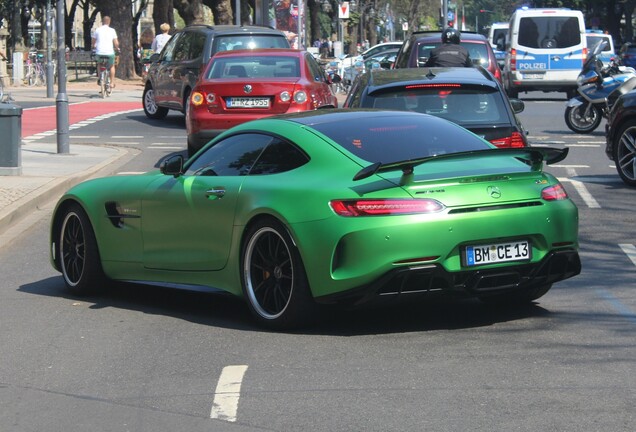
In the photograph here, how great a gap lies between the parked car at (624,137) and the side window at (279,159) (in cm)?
797

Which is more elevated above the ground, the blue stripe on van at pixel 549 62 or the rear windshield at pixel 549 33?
the rear windshield at pixel 549 33

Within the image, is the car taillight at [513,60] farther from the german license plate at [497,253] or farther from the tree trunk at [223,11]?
the german license plate at [497,253]

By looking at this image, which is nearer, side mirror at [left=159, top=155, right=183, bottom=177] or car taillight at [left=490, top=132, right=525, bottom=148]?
side mirror at [left=159, top=155, right=183, bottom=177]

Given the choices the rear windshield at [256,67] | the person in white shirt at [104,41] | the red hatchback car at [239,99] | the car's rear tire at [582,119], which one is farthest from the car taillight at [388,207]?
the person in white shirt at [104,41]

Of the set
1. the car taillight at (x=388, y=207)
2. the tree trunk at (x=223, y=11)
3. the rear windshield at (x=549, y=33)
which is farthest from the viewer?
the tree trunk at (x=223, y=11)

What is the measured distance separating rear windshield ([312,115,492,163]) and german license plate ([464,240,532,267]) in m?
0.79

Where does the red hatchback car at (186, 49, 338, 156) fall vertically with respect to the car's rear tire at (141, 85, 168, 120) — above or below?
above

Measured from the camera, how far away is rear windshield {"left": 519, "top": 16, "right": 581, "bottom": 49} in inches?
1421

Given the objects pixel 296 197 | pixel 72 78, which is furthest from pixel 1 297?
pixel 72 78

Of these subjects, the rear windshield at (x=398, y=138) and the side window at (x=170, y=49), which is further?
the side window at (x=170, y=49)

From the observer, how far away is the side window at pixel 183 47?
25234 millimetres

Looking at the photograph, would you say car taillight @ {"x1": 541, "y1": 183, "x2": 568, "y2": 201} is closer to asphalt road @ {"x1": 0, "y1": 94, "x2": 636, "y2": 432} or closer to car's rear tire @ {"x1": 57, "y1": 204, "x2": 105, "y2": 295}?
asphalt road @ {"x1": 0, "y1": 94, "x2": 636, "y2": 432}

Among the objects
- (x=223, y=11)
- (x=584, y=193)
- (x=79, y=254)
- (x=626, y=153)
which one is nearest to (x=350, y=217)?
(x=79, y=254)

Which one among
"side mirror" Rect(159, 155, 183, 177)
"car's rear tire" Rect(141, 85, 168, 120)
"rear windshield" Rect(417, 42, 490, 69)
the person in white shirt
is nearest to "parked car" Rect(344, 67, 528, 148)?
"side mirror" Rect(159, 155, 183, 177)
